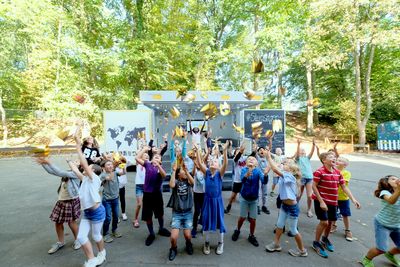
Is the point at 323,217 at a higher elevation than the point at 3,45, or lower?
lower

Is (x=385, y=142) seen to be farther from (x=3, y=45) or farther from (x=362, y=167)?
(x=3, y=45)

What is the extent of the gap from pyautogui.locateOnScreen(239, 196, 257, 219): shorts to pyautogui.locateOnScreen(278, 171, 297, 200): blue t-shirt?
0.55 m

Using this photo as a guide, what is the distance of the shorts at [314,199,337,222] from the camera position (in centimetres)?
358

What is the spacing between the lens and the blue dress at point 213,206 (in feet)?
12.0

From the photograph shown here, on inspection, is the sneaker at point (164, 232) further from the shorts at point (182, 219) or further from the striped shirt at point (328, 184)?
the striped shirt at point (328, 184)

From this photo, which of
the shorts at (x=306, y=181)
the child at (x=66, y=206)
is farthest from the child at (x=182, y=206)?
the shorts at (x=306, y=181)

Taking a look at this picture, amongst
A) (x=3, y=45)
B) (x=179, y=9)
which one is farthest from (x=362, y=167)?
(x=3, y=45)

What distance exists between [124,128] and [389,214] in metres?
8.29

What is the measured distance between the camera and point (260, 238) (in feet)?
13.7

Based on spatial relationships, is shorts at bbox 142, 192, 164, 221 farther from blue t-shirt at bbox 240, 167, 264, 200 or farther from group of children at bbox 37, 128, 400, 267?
blue t-shirt at bbox 240, 167, 264, 200

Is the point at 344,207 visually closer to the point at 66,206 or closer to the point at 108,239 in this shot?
the point at 108,239

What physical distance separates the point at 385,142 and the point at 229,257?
17331 millimetres

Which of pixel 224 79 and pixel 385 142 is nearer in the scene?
pixel 385 142

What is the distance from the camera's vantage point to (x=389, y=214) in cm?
313
